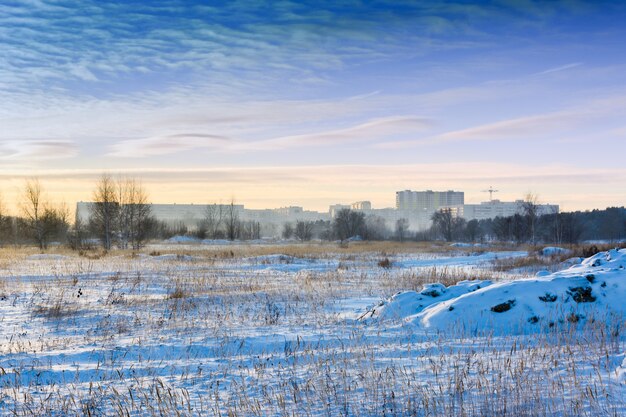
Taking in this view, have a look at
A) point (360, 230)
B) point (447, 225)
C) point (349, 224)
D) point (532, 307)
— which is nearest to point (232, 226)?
point (349, 224)

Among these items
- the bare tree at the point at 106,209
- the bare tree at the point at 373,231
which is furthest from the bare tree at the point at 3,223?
the bare tree at the point at 373,231

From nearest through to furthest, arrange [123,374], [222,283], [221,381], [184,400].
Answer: [184,400] → [221,381] → [123,374] → [222,283]

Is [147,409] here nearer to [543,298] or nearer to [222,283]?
[543,298]

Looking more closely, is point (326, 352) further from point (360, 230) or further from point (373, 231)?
point (373, 231)

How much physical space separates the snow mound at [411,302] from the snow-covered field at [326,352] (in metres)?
0.04

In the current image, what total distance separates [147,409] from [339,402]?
5.85 ft

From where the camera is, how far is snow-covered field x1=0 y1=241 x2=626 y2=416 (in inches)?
182

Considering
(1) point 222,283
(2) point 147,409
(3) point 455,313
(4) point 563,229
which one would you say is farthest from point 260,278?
(4) point 563,229

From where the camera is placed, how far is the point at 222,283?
1634 centimetres

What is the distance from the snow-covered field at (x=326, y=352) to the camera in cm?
463

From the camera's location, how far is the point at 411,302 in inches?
389

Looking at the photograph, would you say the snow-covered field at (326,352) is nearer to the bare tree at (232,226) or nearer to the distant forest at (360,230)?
the distant forest at (360,230)

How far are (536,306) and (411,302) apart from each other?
234 cm

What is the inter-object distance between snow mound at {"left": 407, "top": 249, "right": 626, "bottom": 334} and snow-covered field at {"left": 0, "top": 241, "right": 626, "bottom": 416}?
0.09ft
